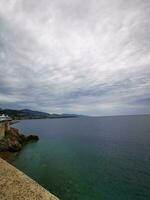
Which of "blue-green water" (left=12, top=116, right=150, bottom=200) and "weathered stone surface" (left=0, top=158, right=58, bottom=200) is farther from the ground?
"weathered stone surface" (left=0, top=158, right=58, bottom=200)

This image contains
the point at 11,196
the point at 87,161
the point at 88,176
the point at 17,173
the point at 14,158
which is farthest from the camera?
the point at 14,158

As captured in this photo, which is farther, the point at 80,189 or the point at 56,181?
the point at 56,181

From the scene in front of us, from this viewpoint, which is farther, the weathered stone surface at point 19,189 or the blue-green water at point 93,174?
the blue-green water at point 93,174

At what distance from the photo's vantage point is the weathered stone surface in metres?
12.8

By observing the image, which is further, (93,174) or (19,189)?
(93,174)

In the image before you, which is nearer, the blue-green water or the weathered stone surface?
the weathered stone surface

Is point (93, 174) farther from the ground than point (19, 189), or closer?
closer

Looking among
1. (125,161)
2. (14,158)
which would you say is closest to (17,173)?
(14,158)

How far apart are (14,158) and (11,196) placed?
22.4m

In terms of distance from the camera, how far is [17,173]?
17781mm

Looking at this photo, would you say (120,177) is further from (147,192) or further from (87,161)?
(87,161)

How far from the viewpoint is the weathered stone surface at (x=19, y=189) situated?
506 inches

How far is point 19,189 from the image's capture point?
A: 555 inches

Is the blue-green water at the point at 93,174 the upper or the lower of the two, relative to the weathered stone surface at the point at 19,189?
lower
